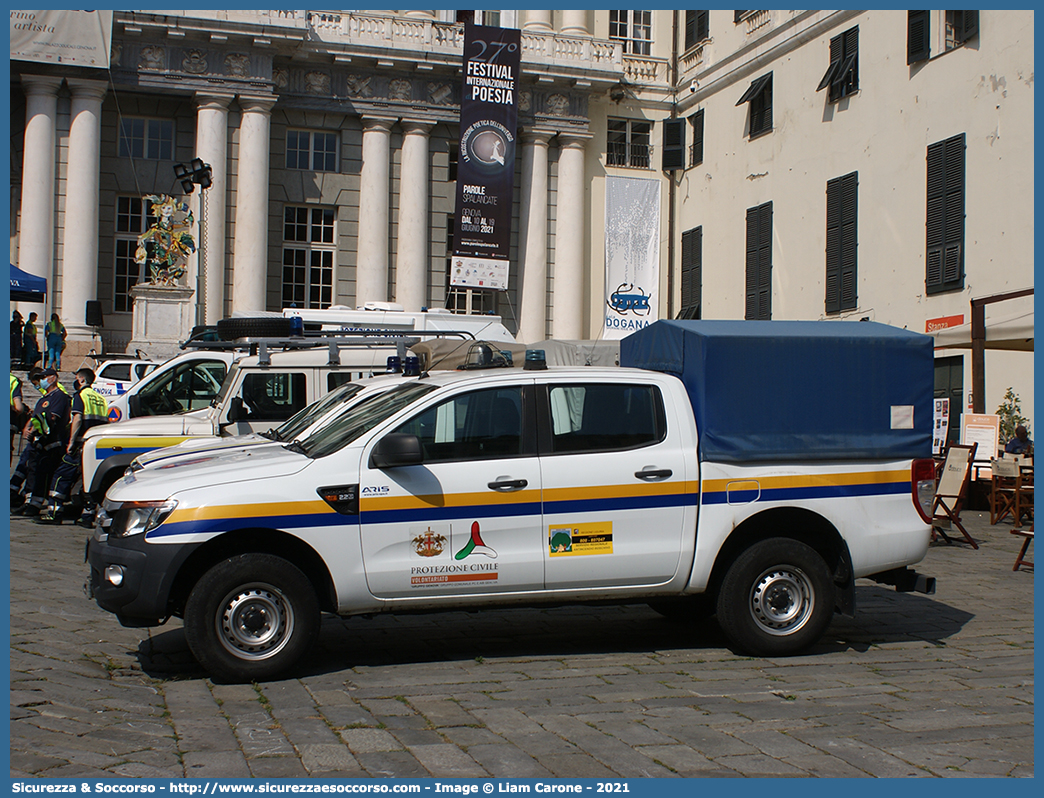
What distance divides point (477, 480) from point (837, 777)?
278 cm

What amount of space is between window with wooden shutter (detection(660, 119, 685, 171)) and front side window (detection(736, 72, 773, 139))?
4834 millimetres

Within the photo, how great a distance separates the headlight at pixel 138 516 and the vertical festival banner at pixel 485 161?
2705cm

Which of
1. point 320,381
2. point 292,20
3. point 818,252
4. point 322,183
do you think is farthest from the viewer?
point 322,183

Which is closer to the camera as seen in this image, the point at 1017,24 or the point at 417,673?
the point at 417,673

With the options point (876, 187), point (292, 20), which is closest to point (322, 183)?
point (292, 20)

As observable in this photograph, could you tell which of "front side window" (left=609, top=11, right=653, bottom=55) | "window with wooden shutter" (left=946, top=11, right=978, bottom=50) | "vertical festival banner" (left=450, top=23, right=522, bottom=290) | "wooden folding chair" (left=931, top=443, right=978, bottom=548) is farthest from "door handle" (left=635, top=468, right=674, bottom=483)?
"front side window" (left=609, top=11, right=653, bottom=55)

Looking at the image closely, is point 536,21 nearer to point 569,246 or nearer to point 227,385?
point 569,246

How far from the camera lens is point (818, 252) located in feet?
90.8

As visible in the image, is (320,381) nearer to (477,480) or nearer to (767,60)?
(477,480)

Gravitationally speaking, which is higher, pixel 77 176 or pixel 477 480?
pixel 77 176

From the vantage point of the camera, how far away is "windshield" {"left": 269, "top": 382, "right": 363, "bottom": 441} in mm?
8172

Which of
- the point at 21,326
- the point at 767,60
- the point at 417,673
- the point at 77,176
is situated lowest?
the point at 417,673

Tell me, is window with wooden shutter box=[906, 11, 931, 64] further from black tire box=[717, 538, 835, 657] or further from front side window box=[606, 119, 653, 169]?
black tire box=[717, 538, 835, 657]

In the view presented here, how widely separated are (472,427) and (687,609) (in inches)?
100
